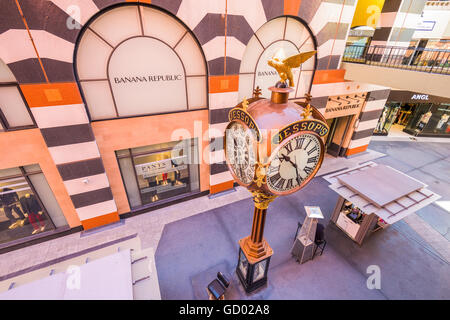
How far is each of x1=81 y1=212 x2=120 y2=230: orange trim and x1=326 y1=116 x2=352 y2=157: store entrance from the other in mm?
12321

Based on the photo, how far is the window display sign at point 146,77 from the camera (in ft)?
19.1

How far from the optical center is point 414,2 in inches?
362

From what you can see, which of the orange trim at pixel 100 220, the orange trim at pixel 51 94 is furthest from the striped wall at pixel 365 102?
the orange trim at pixel 100 220

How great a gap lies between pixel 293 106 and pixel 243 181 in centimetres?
145

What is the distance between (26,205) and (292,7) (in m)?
11.5

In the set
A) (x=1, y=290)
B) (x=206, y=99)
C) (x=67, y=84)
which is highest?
(x=67, y=84)

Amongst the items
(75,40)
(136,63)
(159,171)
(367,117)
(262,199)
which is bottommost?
(159,171)

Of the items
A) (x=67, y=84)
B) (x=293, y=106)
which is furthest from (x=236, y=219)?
(x=67, y=84)

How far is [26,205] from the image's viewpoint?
6.58 m

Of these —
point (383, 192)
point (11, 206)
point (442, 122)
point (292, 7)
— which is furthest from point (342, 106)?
point (11, 206)

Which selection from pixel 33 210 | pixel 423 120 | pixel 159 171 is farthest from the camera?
pixel 423 120

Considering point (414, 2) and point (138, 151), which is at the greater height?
point (414, 2)

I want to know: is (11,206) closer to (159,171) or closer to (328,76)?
(159,171)

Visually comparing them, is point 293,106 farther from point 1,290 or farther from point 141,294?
point 1,290
